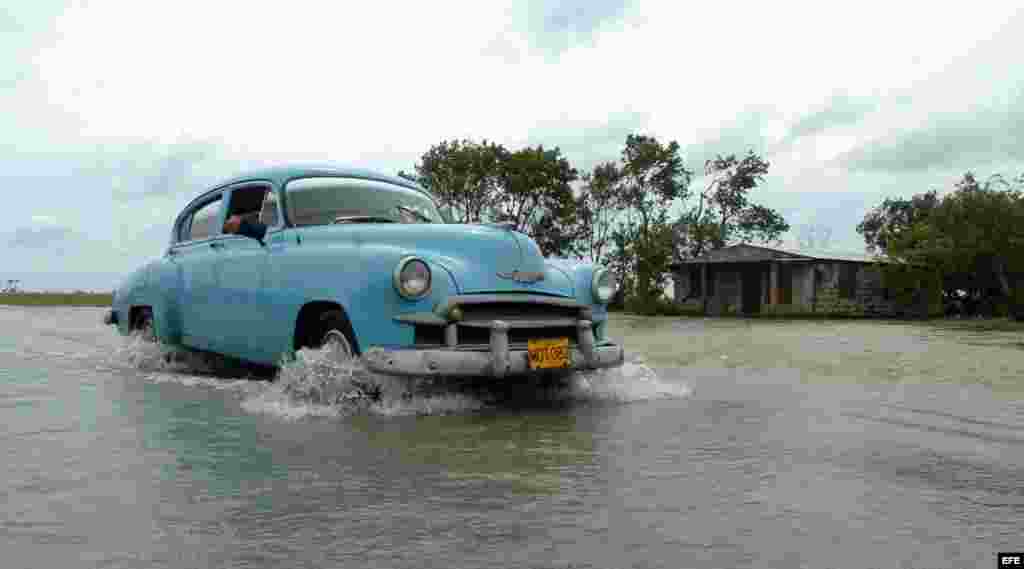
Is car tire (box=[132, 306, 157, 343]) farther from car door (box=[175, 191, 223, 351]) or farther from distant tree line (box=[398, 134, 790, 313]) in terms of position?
distant tree line (box=[398, 134, 790, 313])

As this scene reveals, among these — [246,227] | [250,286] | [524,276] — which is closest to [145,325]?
[250,286]

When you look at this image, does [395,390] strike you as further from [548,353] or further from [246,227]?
[246,227]

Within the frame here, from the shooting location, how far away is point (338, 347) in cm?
565

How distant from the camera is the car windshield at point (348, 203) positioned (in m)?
6.52

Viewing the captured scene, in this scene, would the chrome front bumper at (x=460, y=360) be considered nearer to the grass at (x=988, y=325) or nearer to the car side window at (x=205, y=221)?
the car side window at (x=205, y=221)

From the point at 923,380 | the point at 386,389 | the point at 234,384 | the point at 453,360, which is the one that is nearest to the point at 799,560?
the point at 453,360

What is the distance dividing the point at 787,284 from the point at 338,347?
30032 millimetres

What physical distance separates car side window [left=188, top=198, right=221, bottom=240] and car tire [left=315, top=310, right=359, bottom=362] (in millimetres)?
2359

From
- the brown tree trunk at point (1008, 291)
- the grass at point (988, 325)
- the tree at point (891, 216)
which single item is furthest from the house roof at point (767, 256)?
the tree at point (891, 216)

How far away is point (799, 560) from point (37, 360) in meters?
8.74

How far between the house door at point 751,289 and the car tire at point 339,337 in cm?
3005

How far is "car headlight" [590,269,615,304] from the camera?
6273 mm

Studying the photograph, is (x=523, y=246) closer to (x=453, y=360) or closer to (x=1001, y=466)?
(x=453, y=360)

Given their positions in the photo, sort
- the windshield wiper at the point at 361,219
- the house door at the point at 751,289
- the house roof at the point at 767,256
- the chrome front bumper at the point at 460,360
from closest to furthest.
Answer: the chrome front bumper at the point at 460,360 < the windshield wiper at the point at 361,219 < the house roof at the point at 767,256 < the house door at the point at 751,289
